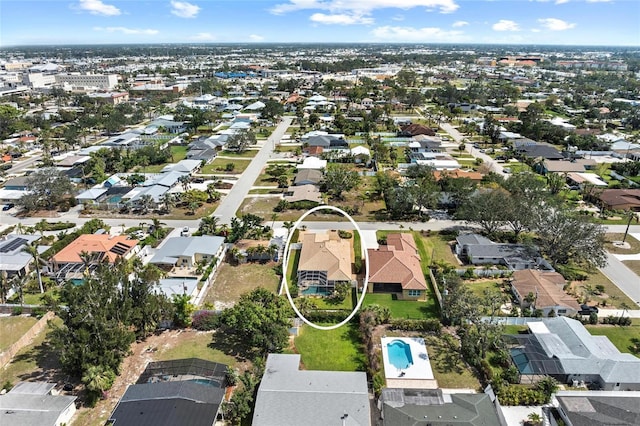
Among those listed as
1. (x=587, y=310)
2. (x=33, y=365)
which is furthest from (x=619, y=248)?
(x=33, y=365)

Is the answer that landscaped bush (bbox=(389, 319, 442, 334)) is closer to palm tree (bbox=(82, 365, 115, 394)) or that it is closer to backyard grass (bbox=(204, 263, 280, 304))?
backyard grass (bbox=(204, 263, 280, 304))

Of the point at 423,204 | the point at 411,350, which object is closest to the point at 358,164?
the point at 423,204

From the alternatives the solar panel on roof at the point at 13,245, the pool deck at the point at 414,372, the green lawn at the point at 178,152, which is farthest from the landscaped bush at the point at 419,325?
the green lawn at the point at 178,152

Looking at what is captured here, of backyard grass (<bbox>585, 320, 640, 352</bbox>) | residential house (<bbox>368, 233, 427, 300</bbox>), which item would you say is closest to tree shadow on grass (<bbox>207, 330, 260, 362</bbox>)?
residential house (<bbox>368, 233, 427, 300</bbox>)

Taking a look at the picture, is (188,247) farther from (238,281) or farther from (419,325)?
(419,325)

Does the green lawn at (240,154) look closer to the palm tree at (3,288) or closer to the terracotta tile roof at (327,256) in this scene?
the terracotta tile roof at (327,256)
